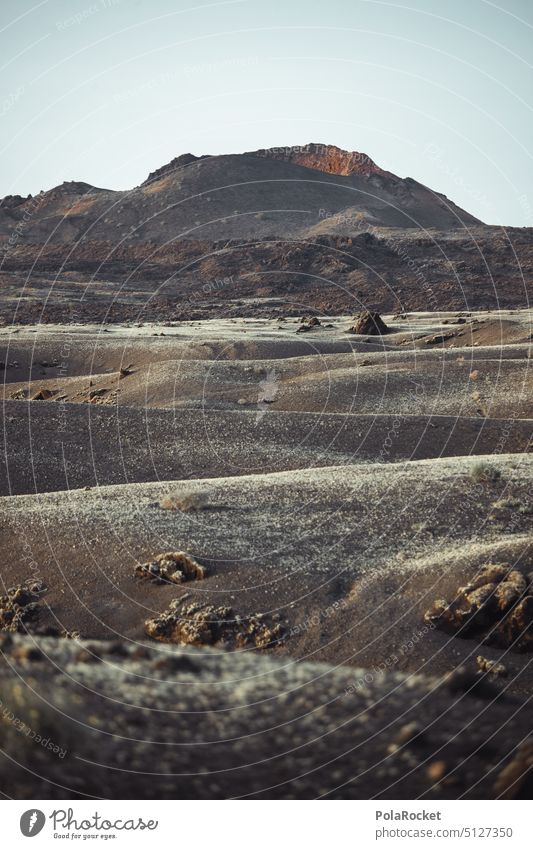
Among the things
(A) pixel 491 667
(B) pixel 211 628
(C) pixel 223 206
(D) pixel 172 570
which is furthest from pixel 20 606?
(C) pixel 223 206

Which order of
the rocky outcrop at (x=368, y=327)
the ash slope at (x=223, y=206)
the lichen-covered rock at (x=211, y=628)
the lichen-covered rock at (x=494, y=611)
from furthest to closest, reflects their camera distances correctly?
1. the ash slope at (x=223, y=206)
2. the rocky outcrop at (x=368, y=327)
3. the lichen-covered rock at (x=211, y=628)
4. the lichen-covered rock at (x=494, y=611)

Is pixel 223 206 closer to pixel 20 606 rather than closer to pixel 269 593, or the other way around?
pixel 20 606

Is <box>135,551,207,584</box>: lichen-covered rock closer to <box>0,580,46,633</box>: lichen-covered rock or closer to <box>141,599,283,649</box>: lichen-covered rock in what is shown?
<box>141,599,283,649</box>: lichen-covered rock

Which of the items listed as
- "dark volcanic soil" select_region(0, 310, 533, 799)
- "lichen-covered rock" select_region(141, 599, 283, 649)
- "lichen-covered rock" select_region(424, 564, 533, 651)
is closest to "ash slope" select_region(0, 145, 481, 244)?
"dark volcanic soil" select_region(0, 310, 533, 799)

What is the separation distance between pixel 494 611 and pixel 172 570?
415cm

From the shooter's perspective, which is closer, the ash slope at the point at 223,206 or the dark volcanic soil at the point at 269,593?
the dark volcanic soil at the point at 269,593

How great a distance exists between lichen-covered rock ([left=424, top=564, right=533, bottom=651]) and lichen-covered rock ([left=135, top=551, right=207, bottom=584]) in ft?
10.2

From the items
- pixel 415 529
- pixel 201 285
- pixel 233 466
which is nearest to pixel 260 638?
pixel 415 529

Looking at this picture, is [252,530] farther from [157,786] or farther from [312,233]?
[312,233]

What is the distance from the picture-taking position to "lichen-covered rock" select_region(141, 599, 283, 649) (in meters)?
9.66

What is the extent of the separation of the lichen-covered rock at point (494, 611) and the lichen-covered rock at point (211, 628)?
1.99 metres

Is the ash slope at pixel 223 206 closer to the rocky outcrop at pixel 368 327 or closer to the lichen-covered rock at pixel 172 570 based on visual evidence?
the rocky outcrop at pixel 368 327

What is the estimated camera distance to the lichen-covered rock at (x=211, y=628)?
966 centimetres

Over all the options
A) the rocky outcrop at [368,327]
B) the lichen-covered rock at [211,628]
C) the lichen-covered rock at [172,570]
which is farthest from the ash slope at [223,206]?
the lichen-covered rock at [211,628]
